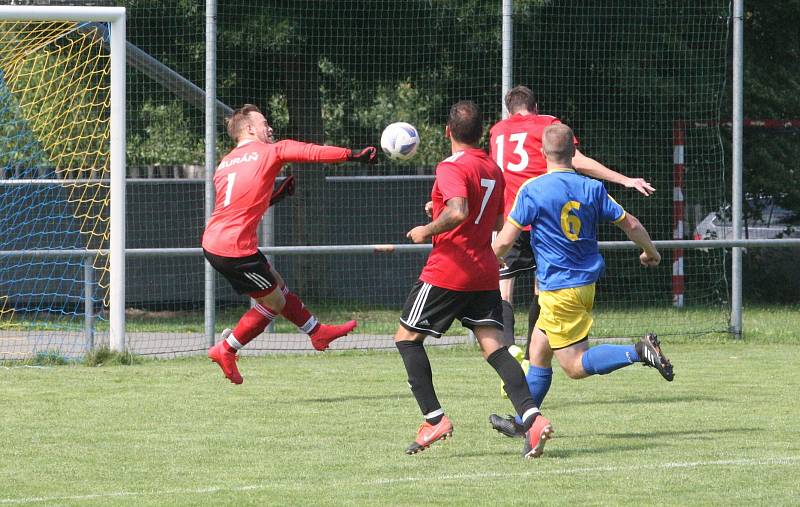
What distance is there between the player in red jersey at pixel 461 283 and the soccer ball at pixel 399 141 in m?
0.99

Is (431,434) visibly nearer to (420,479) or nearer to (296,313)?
(420,479)

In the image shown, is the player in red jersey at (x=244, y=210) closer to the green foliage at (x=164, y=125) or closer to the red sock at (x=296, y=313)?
the red sock at (x=296, y=313)

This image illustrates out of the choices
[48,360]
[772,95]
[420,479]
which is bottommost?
[48,360]

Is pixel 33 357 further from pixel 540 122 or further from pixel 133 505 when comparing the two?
pixel 133 505

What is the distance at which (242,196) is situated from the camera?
9305mm

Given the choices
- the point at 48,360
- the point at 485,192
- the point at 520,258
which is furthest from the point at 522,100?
the point at 48,360

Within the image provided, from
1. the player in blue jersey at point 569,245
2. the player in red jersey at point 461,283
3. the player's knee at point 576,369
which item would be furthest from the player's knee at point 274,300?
the player's knee at point 576,369

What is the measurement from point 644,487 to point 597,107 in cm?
1186

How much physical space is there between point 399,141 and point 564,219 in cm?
150

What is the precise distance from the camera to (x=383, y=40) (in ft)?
54.9

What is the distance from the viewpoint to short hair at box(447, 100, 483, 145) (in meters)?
7.38

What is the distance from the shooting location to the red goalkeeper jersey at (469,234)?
7.24 metres

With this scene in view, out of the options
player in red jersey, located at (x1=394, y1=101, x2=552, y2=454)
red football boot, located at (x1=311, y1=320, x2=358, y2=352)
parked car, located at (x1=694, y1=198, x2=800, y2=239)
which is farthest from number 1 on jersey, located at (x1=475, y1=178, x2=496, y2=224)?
parked car, located at (x1=694, y1=198, x2=800, y2=239)

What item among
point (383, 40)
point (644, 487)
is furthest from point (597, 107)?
point (644, 487)
